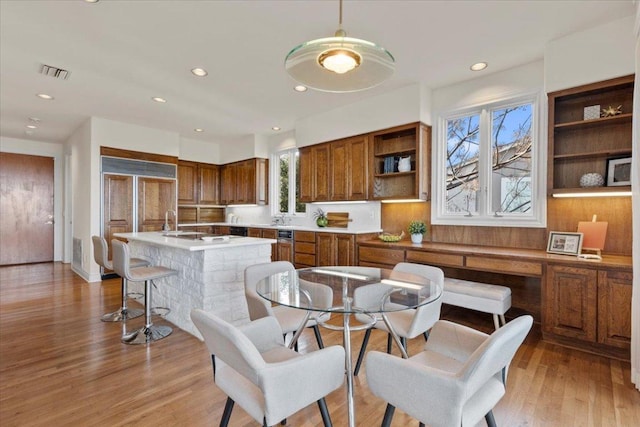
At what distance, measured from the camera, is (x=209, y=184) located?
741 cm

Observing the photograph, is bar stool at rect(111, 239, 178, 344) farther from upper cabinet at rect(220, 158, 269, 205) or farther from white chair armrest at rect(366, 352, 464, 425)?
upper cabinet at rect(220, 158, 269, 205)

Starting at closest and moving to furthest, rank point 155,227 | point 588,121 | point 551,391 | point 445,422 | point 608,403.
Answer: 1. point 445,422
2. point 608,403
3. point 551,391
4. point 588,121
5. point 155,227

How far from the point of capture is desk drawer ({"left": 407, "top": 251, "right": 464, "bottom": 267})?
130 inches

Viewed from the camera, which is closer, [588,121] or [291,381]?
[291,381]

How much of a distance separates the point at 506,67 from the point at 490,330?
9.16ft

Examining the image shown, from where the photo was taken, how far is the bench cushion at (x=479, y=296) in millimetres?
2953

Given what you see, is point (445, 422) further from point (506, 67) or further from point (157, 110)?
point (157, 110)

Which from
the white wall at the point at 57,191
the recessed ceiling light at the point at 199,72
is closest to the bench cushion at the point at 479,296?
the recessed ceiling light at the point at 199,72

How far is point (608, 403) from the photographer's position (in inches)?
77.8

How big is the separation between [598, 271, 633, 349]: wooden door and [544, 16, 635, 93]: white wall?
169 centimetres

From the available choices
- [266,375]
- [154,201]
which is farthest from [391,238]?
[154,201]

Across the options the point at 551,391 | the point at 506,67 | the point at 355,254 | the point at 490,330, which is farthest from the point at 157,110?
the point at 551,391

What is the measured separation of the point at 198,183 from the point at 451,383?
6.98 m

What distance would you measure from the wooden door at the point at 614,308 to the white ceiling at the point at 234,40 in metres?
2.12
